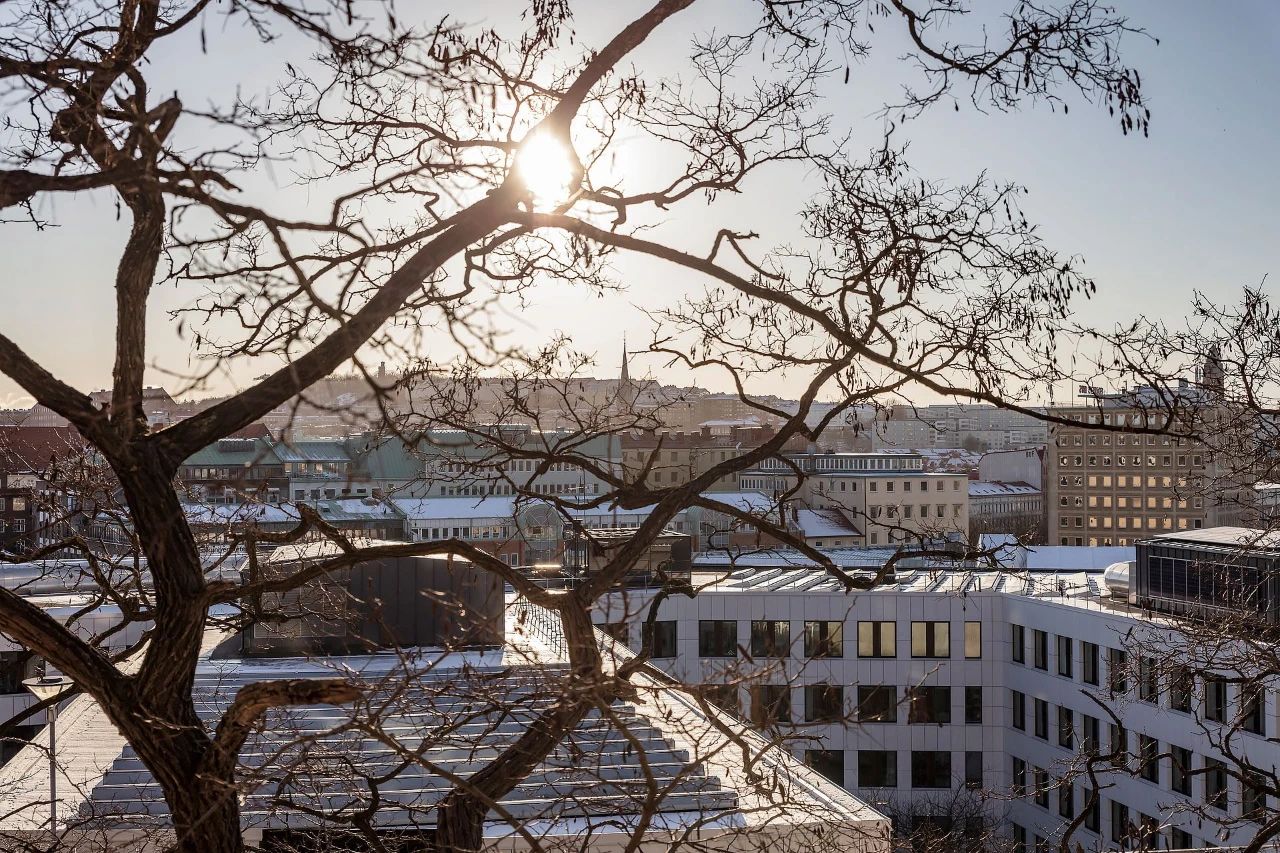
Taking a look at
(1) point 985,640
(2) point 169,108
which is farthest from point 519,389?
(1) point 985,640

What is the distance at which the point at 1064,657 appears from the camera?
2562cm

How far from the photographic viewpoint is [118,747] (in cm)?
1101

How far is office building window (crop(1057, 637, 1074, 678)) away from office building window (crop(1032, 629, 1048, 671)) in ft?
1.59

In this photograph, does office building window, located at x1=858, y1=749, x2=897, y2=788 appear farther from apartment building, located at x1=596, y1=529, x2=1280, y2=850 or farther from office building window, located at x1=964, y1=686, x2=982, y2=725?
office building window, located at x1=964, y1=686, x2=982, y2=725

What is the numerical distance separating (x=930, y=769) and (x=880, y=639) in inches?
126

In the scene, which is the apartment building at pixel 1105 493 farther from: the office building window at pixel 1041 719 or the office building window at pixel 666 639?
the office building window at pixel 666 639

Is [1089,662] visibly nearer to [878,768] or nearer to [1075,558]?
[878,768]

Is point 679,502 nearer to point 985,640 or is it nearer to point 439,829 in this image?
point 439,829

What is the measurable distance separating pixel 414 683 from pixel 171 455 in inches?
34.4

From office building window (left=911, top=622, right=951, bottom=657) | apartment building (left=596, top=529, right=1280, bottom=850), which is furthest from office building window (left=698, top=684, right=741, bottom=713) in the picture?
office building window (left=911, top=622, right=951, bottom=657)

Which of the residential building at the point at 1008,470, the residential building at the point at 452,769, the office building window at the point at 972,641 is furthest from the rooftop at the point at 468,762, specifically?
the residential building at the point at 1008,470

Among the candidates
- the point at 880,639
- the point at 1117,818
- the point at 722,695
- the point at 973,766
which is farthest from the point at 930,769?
the point at 722,695

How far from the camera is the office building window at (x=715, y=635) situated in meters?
28.1

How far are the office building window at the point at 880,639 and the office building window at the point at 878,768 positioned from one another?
2.16 metres
